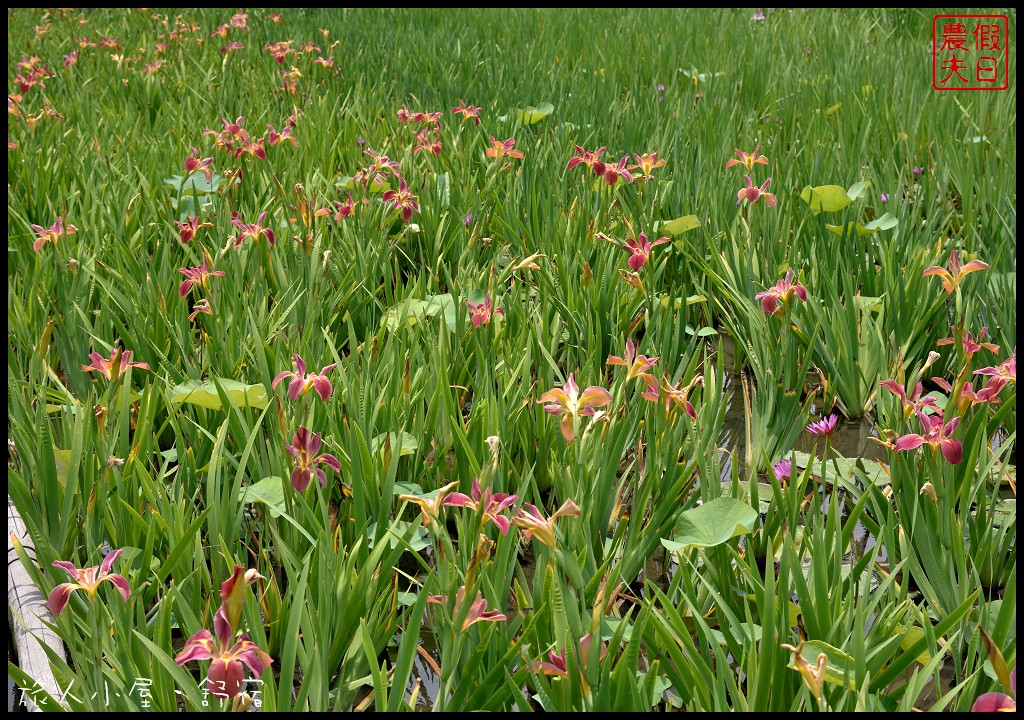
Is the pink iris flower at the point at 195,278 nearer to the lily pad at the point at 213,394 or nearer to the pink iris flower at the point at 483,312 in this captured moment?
the lily pad at the point at 213,394

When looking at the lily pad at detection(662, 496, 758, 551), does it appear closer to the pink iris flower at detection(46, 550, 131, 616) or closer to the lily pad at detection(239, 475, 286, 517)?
the lily pad at detection(239, 475, 286, 517)

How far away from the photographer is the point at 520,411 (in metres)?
1.61

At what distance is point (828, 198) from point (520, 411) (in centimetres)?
143

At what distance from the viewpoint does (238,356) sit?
1.88 meters

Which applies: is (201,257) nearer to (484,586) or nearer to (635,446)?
(635,446)

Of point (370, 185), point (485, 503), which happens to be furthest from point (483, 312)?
point (370, 185)

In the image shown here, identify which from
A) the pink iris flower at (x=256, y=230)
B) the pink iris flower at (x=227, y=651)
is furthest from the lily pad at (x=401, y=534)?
the pink iris flower at (x=256, y=230)

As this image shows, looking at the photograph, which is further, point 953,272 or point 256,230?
point 256,230

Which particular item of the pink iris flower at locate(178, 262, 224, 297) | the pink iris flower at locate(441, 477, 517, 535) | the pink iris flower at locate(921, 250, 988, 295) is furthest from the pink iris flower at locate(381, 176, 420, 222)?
the pink iris flower at locate(441, 477, 517, 535)

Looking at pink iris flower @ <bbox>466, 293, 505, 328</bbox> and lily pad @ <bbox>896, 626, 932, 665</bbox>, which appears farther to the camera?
pink iris flower @ <bbox>466, 293, 505, 328</bbox>

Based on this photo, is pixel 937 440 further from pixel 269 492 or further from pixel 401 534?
pixel 269 492

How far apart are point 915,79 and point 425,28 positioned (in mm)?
3716

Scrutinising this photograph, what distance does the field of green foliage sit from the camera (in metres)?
1.12

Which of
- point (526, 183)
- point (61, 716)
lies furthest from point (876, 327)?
point (61, 716)
